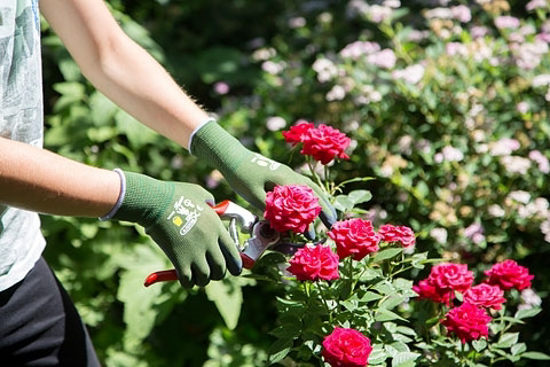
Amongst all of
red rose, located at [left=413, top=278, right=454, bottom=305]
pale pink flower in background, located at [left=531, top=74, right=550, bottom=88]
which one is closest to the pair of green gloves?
red rose, located at [left=413, top=278, right=454, bottom=305]

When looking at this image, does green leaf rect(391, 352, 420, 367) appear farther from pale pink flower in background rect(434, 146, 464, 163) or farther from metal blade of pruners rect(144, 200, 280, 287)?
pale pink flower in background rect(434, 146, 464, 163)

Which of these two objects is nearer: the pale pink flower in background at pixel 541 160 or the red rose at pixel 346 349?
the red rose at pixel 346 349

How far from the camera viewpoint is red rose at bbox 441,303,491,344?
154cm

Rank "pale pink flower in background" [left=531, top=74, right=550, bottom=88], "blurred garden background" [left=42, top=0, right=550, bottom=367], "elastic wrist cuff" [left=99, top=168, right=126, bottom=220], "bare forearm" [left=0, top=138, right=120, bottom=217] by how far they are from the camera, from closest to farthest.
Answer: "bare forearm" [left=0, top=138, right=120, bottom=217], "elastic wrist cuff" [left=99, top=168, right=126, bottom=220], "blurred garden background" [left=42, top=0, right=550, bottom=367], "pale pink flower in background" [left=531, top=74, right=550, bottom=88]

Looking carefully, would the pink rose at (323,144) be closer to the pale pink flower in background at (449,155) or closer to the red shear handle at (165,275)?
the red shear handle at (165,275)

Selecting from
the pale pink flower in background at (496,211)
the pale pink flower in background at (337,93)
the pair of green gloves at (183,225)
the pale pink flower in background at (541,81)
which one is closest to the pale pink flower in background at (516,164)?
the pale pink flower in background at (496,211)

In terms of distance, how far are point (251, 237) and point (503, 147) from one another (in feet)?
3.51

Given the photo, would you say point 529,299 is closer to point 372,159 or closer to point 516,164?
point 516,164

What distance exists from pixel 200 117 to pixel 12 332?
22.4 inches

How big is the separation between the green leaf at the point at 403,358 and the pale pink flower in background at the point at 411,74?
112 cm

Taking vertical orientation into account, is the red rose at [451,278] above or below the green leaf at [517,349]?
above

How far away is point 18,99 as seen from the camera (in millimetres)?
1437

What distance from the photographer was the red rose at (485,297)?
5.23 ft

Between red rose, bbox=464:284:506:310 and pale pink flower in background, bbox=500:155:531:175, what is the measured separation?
0.72 meters
